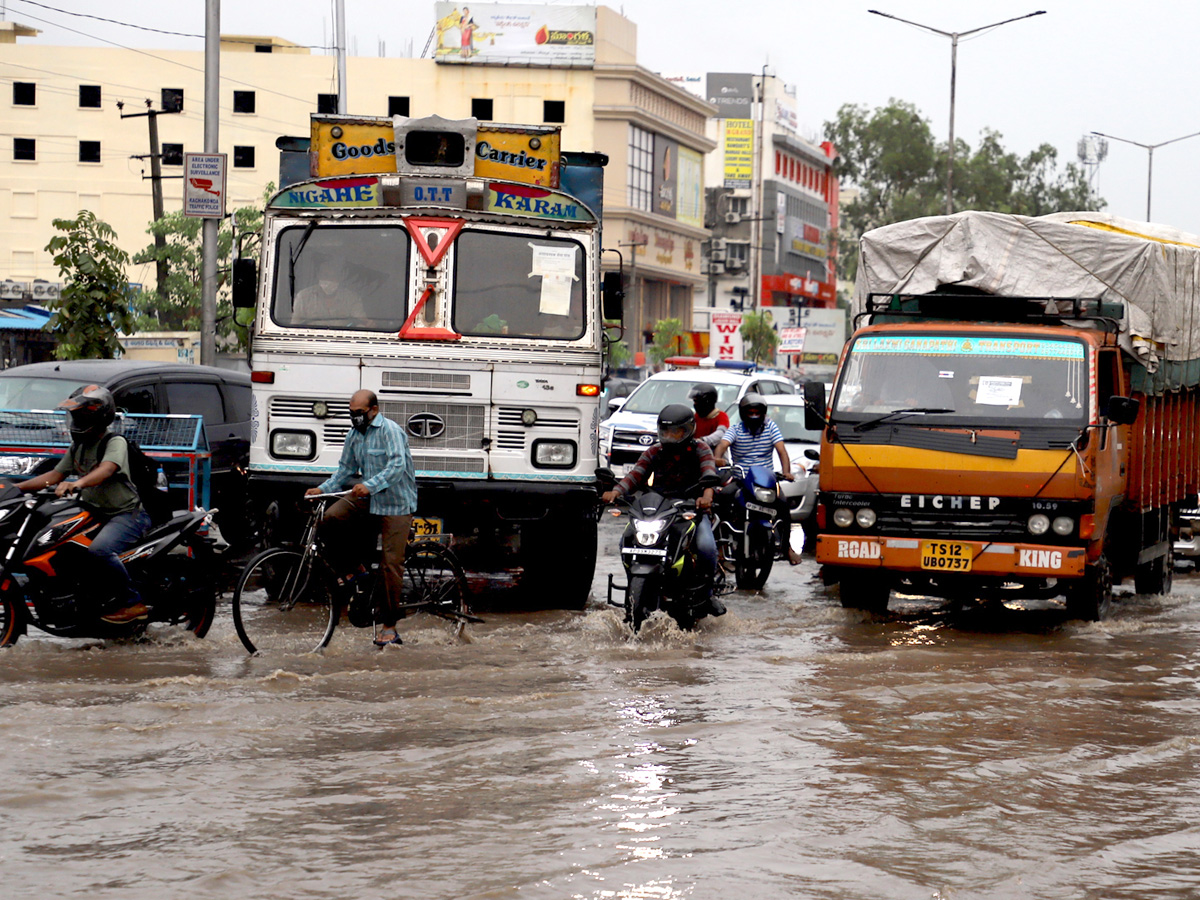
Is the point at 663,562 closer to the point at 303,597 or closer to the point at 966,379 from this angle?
the point at 303,597

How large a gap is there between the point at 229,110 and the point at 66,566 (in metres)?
68.5

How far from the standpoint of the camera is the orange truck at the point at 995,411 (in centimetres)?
1122

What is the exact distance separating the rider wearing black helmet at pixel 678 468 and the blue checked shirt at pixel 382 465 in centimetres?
148

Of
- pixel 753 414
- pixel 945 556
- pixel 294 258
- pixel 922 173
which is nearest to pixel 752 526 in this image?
pixel 753 414

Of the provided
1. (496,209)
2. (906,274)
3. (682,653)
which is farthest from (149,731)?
(906,274)

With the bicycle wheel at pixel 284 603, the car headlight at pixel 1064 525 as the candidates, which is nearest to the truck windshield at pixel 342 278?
the bicycle wheel at pixel 284 603

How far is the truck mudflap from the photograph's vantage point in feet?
36.6

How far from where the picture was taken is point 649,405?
74.4 feet

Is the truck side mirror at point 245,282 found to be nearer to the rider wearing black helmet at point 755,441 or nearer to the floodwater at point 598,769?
the floodwater at point 598,769

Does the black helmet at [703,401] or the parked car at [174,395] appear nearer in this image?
the black helmet at [703,401]

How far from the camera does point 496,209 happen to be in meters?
12.2

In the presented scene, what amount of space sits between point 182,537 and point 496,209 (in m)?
3.65

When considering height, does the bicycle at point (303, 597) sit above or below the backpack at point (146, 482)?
below

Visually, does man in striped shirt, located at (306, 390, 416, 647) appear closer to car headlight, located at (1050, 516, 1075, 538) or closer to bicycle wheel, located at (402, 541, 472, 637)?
bicycle wheel, located at (402, 541, 472, 637)
